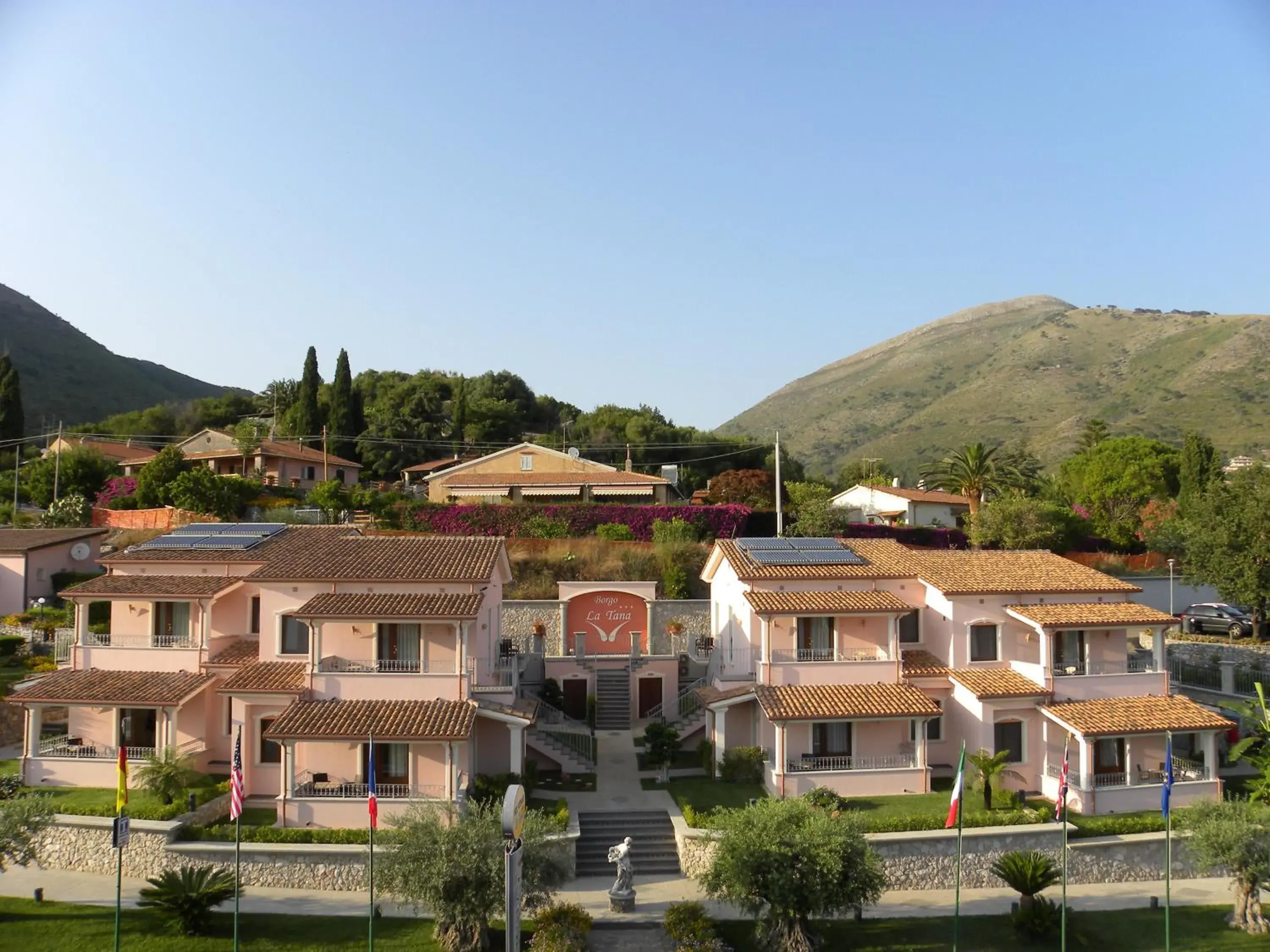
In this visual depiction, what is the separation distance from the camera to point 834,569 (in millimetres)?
28875

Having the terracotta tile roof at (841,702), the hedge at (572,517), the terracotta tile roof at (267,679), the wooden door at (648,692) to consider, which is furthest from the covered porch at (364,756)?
the hedge at (572,517)

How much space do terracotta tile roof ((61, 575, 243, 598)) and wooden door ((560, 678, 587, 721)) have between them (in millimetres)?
12453

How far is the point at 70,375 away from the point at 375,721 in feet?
440

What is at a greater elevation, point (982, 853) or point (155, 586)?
point (155, 586)

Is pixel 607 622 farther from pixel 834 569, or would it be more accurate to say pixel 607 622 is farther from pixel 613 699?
pixel 834 569

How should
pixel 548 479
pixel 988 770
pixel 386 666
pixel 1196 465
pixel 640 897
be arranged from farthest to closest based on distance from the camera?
pixel 1196 465 → pixel 548 479 → pixel 386 666 → pixel 988 770 → pixel 640 897

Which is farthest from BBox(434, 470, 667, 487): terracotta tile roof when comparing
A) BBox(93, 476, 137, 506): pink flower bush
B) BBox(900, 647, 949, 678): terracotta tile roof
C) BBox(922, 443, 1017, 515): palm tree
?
BBox(900, 647, 949, 678): terracotta tile roof

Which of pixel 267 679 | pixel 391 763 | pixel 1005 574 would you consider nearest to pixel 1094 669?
pixel 1005 574

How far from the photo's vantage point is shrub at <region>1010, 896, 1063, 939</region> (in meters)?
19.8

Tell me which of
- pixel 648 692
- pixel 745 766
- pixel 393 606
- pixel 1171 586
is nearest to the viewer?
pixel 393 606

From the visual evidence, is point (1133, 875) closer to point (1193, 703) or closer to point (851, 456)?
point (1193, 703)

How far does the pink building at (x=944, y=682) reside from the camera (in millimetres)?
25750

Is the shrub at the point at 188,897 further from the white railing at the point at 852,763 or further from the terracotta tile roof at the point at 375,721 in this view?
the white railing at the point at 852,763

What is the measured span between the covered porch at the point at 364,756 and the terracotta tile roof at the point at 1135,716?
56.1 feet
